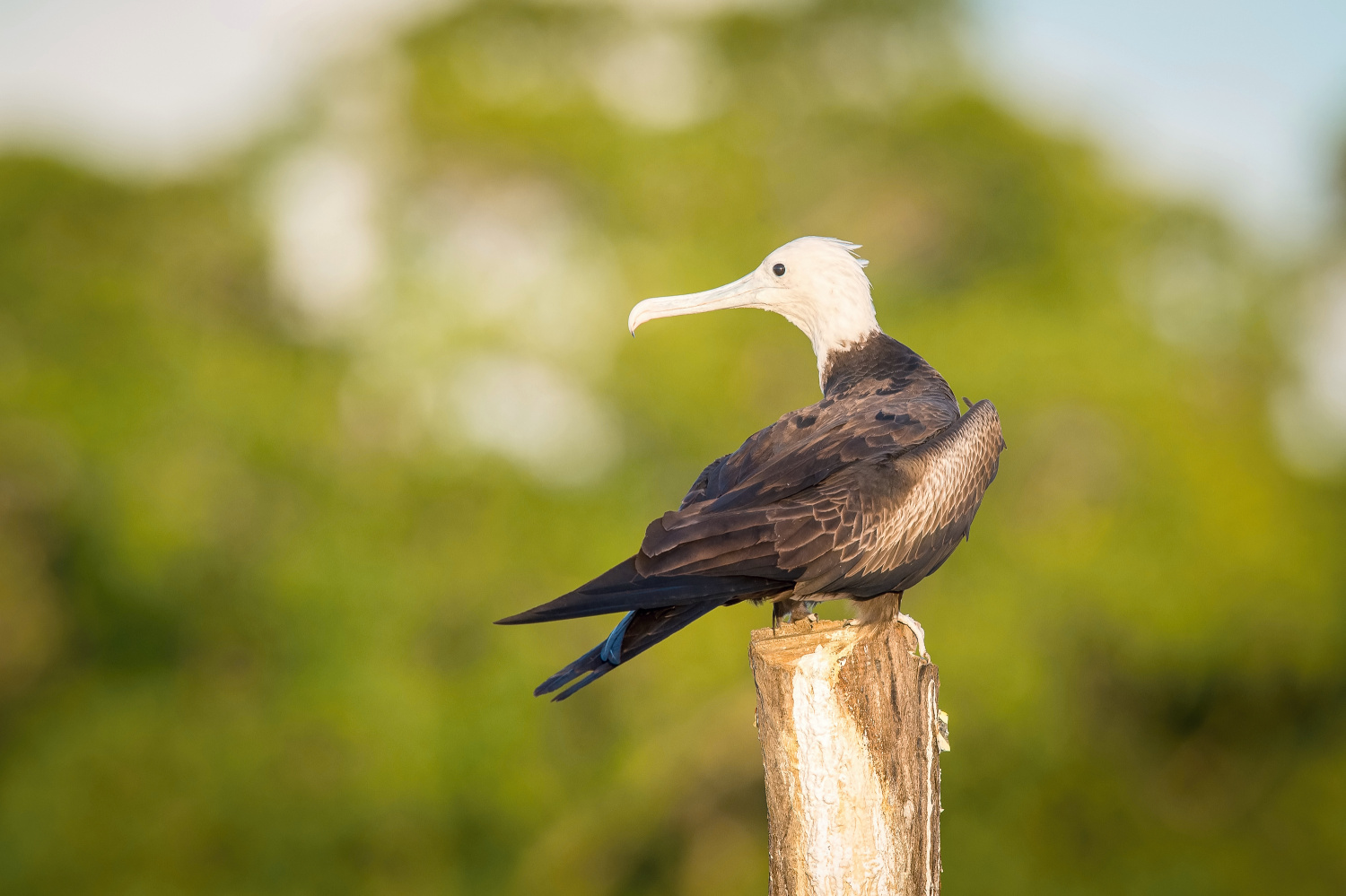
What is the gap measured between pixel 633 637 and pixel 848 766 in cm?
77

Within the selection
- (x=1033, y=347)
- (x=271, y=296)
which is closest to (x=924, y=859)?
(x=1033, y=347)

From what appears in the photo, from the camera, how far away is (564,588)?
43.3 ft

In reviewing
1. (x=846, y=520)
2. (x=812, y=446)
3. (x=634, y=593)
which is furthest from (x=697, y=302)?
(x=634, y=593)

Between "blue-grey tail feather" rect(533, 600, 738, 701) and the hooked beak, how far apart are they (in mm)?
1407

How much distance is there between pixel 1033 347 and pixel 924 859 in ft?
35.2

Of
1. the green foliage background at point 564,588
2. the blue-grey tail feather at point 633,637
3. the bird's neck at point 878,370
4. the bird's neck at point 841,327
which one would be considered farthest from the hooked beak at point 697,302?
the green foliage background at point 564,588

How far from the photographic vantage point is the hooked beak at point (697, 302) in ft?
16.4

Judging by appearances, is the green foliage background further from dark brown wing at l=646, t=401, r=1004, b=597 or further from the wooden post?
the wooden post

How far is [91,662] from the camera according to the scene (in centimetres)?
1460

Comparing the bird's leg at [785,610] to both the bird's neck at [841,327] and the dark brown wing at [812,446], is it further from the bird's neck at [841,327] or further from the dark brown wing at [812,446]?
the bird's neck at [841,327]

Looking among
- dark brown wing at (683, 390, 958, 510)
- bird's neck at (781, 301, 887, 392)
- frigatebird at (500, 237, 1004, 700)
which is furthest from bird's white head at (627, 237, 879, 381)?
dark brown wing at (683, 390, 958, 510)

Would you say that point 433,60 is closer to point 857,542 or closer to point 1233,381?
point 1233,381

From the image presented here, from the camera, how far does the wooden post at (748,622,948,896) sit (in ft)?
12.2

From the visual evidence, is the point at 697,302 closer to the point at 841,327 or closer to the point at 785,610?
the point at 841,327
